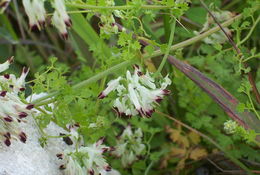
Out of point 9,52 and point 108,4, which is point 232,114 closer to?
point 108,4

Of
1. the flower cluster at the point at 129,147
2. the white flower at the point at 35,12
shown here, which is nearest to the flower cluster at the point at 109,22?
the white flower at the point at 35,12

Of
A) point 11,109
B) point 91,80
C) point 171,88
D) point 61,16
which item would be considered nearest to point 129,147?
point 171,88

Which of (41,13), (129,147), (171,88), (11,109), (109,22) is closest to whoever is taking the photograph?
(41,13)

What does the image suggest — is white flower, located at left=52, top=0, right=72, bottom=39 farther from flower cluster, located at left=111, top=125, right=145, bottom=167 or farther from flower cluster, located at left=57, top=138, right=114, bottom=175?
flower cluster, located at left=111, top=125, right=145, bottom=167

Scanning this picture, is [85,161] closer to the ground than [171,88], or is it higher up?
higher up


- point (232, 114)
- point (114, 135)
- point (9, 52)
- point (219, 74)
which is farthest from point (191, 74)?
point (9, 52)

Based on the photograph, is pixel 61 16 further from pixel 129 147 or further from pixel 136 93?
pixel 129 147

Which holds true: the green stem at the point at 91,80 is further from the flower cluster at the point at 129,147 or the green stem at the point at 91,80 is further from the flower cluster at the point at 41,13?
the flower cluster at the point at 129,147
